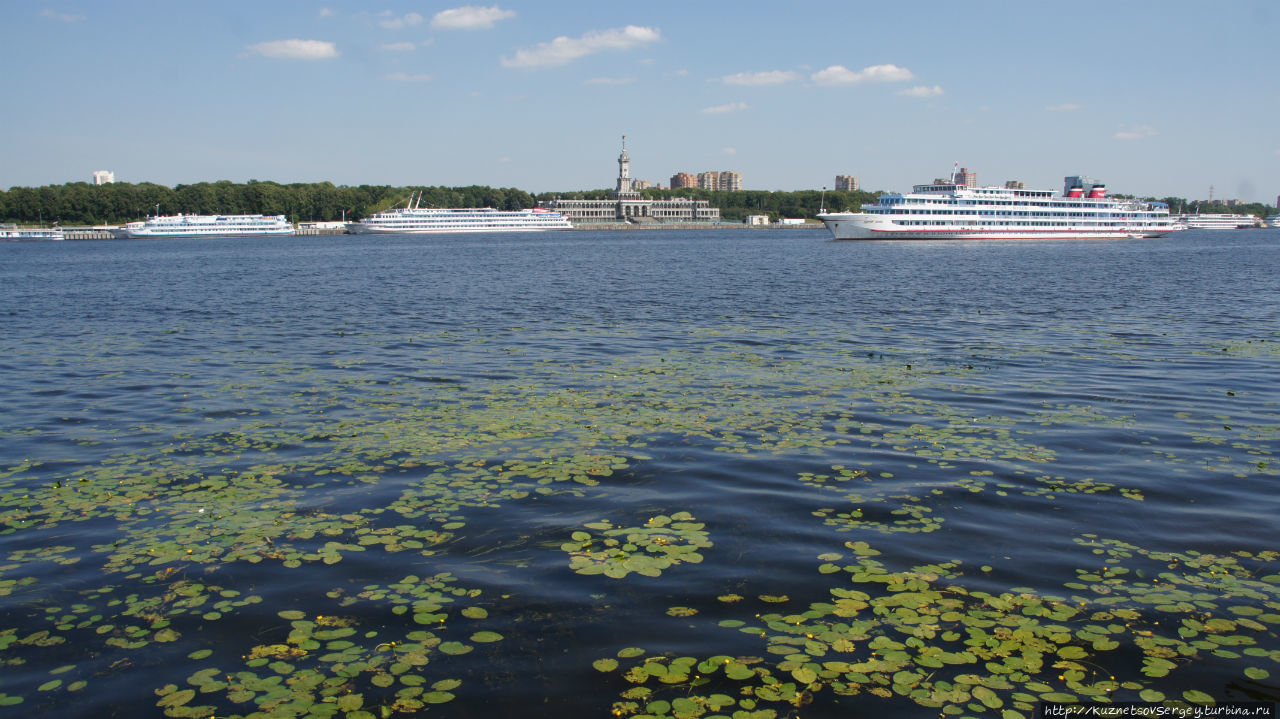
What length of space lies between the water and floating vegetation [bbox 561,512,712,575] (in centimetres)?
5

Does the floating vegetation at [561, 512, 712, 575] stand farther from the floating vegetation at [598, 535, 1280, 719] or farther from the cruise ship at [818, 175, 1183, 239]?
the cruise ship at [818, 175, 1183, 239]

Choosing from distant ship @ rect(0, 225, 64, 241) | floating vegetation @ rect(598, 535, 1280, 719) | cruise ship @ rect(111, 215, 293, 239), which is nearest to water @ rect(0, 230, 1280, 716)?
floating vegetation @ rect(598, 535, 1280, 719)

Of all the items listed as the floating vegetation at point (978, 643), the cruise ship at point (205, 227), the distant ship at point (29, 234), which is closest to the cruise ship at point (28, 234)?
the distant ship at point (29, 234)

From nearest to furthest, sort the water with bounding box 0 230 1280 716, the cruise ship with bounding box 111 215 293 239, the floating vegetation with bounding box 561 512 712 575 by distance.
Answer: the water with bounding box 0 230 1280 716 < the floating vegetation with bounding box 561 512 712 575 < the cruise ship with bounding box 111 215 293 239

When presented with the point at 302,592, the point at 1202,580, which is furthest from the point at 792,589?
the point at 302,592

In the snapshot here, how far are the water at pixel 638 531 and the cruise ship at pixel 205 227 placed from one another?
17264 centimetres

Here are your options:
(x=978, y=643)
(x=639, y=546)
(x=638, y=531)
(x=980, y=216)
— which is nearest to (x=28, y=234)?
(x=980, y=216)

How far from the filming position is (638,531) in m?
9.26

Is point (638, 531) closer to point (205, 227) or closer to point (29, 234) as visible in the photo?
point (205, 227)

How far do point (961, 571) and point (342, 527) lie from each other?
6.71 meters

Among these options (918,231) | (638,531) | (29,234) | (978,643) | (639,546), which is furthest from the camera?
(29,234)

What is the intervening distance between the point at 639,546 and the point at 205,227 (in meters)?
195

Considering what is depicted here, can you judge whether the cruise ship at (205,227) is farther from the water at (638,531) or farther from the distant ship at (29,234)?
the water at (638,531)

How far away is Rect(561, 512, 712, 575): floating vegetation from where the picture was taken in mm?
8266
